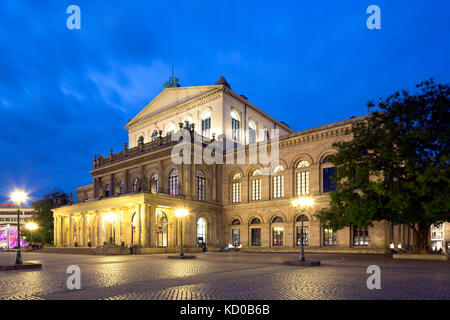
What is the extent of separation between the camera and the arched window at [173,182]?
4112 centimetres

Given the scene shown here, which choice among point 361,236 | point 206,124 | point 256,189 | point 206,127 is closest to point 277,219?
point 256,189

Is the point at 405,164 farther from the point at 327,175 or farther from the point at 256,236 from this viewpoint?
the point at 256,236

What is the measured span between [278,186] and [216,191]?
27.6 feet

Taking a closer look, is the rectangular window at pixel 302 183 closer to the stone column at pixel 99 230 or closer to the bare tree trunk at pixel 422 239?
the bare tree trunk at pixel 422 239

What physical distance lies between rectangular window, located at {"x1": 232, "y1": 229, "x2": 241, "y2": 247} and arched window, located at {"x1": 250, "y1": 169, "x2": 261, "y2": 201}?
4.59 metres

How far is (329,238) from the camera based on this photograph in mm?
33562

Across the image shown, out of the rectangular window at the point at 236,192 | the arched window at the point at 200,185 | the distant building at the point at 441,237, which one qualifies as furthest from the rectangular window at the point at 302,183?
the distant building at the point at 441,237

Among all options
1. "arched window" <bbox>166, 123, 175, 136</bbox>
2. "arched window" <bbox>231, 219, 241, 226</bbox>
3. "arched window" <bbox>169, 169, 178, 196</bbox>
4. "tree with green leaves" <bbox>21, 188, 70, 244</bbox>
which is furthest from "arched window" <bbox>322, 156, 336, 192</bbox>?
"tree with green leaves" <bbox>21, 188, 70, 244</bbox>

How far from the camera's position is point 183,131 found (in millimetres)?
40094

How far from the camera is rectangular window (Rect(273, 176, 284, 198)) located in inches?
1489

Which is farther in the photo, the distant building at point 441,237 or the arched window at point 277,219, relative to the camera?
the distant building at point 441,237

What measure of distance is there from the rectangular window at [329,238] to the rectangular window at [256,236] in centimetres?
781

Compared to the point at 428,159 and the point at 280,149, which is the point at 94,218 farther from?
the point at 428,159
